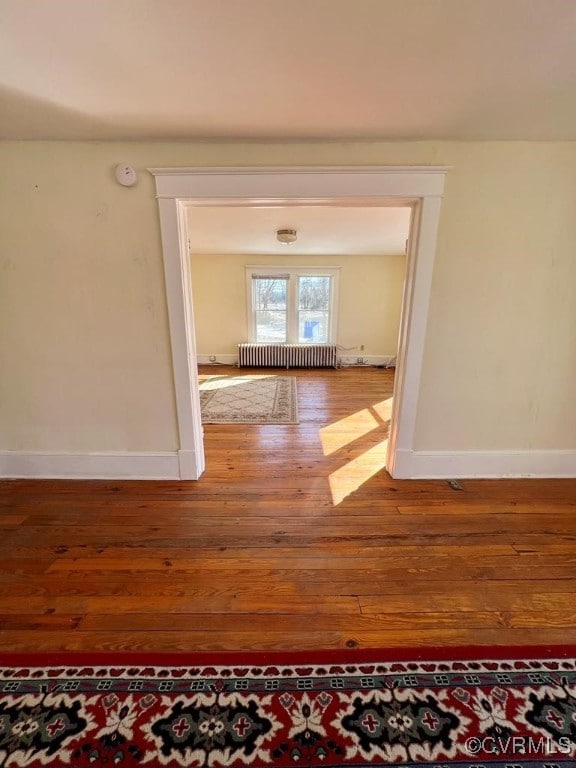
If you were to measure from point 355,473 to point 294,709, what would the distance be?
1.52m

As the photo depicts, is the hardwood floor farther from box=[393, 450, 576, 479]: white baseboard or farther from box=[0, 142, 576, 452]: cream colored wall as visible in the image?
box=[0, 142, 576, 452]: cream colored wall

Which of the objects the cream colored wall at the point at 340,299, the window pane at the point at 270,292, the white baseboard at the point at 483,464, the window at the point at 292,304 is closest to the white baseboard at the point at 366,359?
the cream colored wall at the point at 340,299

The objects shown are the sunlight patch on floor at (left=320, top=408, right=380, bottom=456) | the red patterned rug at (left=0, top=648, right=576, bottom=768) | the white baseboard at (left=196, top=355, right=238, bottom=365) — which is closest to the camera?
the red patterned rug at (left=0, top=648, right=576, bottom=768)

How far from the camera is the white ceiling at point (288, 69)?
3.32 feet

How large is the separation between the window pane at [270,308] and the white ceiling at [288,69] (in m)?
4.45

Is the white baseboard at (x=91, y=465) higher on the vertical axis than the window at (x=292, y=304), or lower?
lower

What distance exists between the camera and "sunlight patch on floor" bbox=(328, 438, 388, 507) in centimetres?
217

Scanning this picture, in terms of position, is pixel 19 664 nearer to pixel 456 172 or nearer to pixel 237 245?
pixel 456 172

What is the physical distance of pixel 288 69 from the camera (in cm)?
124

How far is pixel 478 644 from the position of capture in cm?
119

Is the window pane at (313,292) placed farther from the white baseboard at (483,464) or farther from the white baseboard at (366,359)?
the white baseboard at (483,464)

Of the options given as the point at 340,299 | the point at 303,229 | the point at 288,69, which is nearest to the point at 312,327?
the point at 340,299

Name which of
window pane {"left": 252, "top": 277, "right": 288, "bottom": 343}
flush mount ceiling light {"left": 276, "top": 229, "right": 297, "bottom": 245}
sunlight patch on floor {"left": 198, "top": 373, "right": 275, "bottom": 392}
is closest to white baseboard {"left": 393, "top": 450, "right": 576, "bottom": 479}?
flush mount ceiling light {"left": 276, "top": 229, "right": 297, "bottom": 245}

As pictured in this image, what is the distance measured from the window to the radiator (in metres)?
0.33
